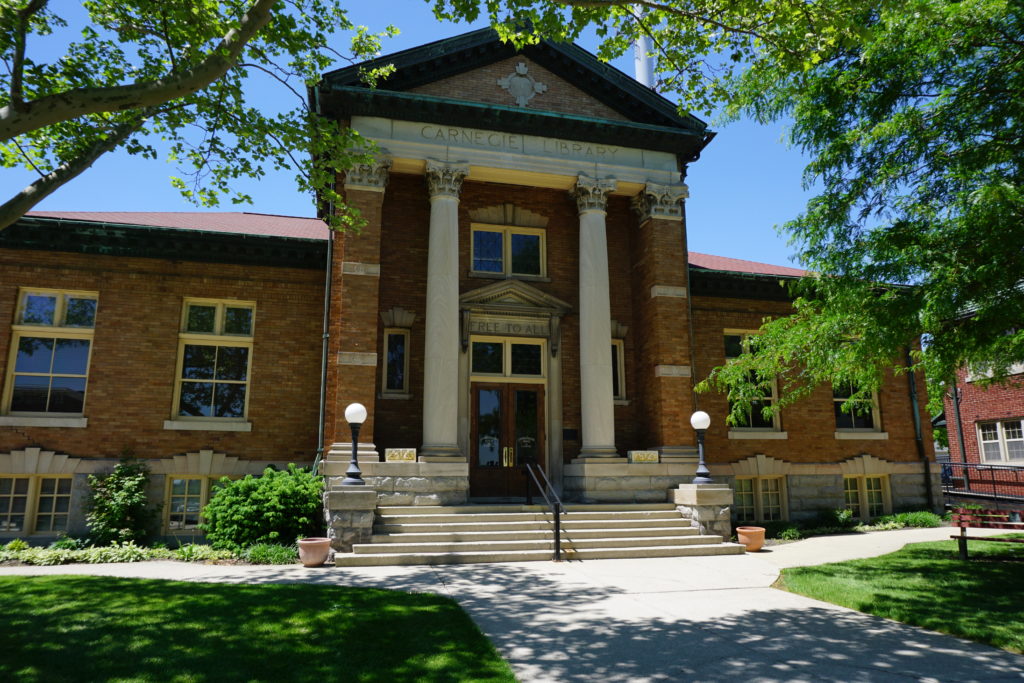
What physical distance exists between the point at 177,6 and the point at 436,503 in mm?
9693

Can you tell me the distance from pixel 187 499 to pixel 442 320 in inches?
285

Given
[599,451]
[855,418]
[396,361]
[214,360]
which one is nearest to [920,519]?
[855,418]

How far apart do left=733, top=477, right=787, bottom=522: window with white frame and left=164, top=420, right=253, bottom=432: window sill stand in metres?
12.9

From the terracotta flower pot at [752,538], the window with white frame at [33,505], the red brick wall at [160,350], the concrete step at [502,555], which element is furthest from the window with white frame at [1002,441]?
the window with white frame at [33,505]

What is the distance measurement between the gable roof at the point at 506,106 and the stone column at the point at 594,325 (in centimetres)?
160

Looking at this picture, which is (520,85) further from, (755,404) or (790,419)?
(790,419)

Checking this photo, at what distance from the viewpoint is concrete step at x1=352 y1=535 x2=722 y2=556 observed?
11.6m

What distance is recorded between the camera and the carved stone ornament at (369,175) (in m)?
14.7

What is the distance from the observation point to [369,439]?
13.8 m

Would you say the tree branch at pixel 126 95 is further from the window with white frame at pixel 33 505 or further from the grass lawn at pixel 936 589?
the window with white frame at pixel 33 505

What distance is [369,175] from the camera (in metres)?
14.9

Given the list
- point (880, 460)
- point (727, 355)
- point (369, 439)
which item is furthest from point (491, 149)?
point (880, 460)

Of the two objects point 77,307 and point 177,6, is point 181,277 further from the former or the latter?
point 177,6

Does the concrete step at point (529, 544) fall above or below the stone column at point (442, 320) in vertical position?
below
